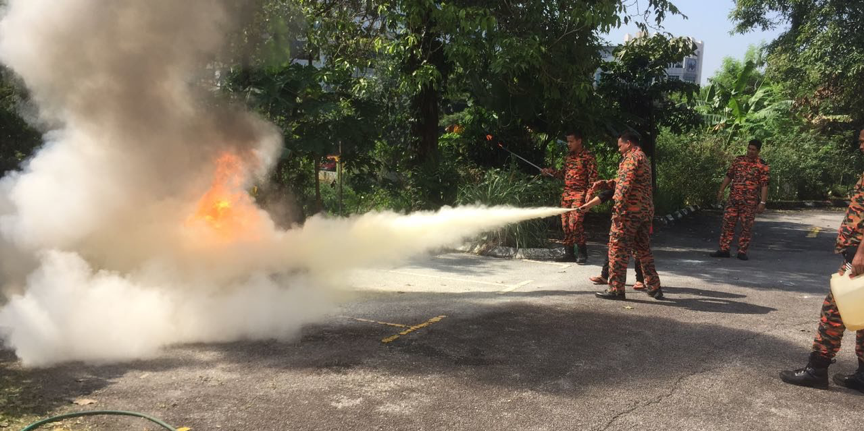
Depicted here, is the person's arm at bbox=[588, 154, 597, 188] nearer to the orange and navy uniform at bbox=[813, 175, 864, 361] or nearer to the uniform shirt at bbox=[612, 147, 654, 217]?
the uniform shirt at bbox=[612, 147, 654, 217]

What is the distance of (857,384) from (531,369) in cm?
238

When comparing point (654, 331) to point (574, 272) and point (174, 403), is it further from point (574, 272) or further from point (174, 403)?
point (174, 403)

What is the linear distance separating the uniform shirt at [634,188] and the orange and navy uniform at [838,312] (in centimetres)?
249

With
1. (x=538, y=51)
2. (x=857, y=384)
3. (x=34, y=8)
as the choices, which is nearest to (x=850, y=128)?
(x=538, y=51)

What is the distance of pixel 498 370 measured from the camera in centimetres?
501

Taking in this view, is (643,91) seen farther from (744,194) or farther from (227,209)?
(227,209)

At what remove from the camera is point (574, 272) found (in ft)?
30.5

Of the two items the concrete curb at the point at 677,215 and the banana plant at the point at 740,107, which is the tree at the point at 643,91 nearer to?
the concrete curb at the point at 677,215

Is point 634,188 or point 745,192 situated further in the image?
point 745,192

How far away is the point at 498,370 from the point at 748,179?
743cm

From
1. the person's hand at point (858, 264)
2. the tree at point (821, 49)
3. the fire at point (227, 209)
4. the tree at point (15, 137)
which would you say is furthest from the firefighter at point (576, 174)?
the tree at point (821, 49)

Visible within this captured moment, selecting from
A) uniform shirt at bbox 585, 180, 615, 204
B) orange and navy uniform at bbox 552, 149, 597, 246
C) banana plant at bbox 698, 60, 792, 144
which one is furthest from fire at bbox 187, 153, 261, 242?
banana plant at bbox 698, 60, 792, 144

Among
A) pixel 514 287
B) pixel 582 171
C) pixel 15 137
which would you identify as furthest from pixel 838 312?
pixel 15 137

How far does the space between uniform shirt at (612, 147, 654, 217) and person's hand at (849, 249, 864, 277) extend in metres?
2.76
